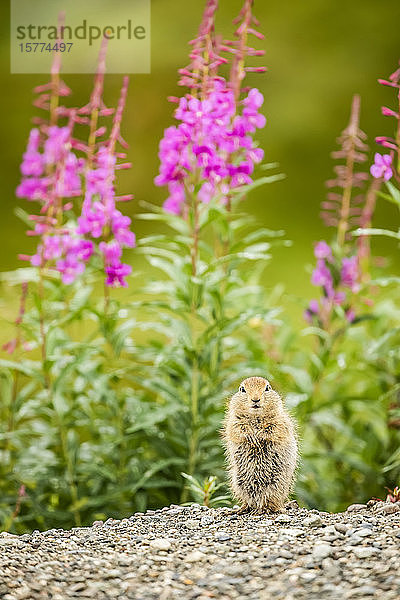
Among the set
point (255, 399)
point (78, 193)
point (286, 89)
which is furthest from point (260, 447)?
point (286, 89)

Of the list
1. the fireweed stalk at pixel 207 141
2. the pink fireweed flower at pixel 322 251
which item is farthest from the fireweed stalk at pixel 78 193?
the pink fireweed flower at pixel 322 251

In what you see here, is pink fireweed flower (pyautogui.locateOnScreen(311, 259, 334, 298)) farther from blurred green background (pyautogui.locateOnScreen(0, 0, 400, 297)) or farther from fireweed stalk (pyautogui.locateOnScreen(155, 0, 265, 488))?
blurred green background (pyautogui.locateOnScreen(0, 0, 400, 297))

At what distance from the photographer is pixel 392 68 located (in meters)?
8.36

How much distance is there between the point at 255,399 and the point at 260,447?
0.19 meters

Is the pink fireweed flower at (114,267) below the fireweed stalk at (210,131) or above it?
below

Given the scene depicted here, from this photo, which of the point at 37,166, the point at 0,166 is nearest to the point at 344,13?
the point at 0,166

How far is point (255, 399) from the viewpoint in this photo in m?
2.73

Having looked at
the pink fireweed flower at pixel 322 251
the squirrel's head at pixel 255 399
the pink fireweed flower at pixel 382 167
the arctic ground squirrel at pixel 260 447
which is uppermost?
the pink fireweed flower at pixel 382 167

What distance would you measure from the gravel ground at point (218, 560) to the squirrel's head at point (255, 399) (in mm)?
357

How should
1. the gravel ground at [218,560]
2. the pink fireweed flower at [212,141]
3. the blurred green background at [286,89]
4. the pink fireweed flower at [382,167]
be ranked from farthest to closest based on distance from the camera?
the blurred green background at [286,89] → the pink fireweed flower at [212,141] → the pink fireweed flower at [382,167] → the gravel ground at [218,560]

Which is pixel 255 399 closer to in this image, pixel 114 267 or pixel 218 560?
pixel 218 560

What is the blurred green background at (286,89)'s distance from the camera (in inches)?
316

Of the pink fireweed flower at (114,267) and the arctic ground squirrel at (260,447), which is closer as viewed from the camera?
the arctic ground squirrel at (260,447)

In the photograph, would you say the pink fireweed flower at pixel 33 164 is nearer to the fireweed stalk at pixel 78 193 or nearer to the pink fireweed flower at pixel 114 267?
the fireweed stalk at pixel 78 193
